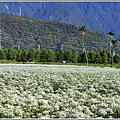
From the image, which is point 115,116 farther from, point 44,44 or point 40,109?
point 44,44

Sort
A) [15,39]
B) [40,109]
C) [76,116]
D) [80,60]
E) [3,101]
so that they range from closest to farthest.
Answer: [76,116]
[40,109]
[3,101]
[80,60]
[15,39]

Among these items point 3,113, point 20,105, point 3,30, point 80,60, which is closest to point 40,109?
point 20,105

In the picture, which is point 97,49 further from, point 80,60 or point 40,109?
point 40,109

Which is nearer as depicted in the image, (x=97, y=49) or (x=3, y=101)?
(x=3, y=101)

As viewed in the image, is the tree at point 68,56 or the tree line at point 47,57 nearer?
the tree line at point 47,57

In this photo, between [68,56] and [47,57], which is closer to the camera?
[68,56]

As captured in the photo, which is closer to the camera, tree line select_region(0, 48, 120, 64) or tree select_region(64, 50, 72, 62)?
tree line select_region(0, 48, 120, 64)

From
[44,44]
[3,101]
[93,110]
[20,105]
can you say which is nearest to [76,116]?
[93,110]

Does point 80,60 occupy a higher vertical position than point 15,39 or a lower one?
lower

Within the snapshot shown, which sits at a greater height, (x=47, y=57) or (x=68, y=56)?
(x=68, y=56)

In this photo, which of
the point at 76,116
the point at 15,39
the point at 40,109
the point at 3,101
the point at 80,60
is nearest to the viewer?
the point at 76,116
